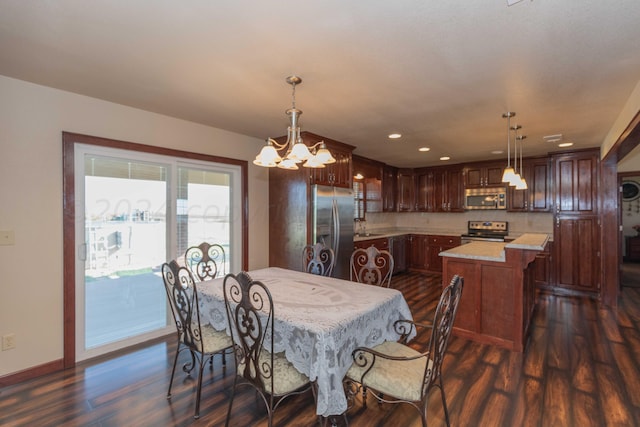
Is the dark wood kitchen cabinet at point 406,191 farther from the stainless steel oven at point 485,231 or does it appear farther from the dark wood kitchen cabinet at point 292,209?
the dark wood kitchen cabinet at point 292,209

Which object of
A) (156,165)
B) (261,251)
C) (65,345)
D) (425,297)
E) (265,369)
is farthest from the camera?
(425,297)

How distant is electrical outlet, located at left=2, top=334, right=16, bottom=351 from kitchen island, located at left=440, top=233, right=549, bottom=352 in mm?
3973

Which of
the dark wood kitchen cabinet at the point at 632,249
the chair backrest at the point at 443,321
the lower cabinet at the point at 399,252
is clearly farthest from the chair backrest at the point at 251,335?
the dark wood kitchen cabinet at the point at 632,249

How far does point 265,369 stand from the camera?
5.72 feet

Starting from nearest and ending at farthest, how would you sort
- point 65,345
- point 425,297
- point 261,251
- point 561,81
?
point 561,81, point 65,345, point 261,251, point 425,297

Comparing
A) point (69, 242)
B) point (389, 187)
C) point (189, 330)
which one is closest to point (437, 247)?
point (389, 187)

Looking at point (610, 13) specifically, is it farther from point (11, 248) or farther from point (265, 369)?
point (11, 248)

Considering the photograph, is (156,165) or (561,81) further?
(156,165)

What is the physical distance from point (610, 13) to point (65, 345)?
4415 millimetres

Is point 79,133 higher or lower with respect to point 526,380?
higher

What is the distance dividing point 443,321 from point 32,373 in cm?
321

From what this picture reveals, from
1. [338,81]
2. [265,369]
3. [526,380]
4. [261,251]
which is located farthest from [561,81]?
[261,251]

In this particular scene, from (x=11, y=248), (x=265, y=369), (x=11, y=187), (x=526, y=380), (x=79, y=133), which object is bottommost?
(x=526, y=380)

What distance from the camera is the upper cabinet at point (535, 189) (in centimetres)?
528
